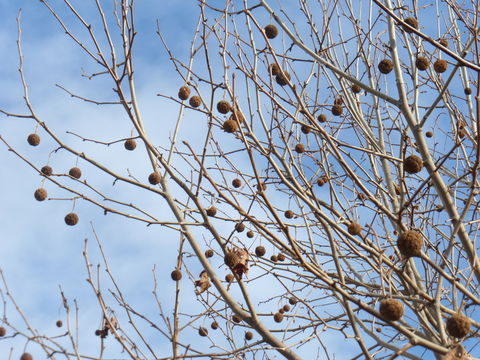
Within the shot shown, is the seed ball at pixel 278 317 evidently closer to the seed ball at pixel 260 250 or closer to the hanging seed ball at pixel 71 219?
the seed ball at pixel 260 250

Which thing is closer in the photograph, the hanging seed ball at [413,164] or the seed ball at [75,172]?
the hanging seed ball at [413,164]

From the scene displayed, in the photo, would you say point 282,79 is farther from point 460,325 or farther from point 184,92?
point 460,325

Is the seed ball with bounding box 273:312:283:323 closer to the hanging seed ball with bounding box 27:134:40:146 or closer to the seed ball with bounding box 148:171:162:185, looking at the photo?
the seed ball with bounding box 148:171:162:185

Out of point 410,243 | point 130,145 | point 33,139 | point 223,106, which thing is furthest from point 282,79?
point 33,139

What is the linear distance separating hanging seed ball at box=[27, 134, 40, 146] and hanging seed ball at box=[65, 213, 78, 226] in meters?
0.61

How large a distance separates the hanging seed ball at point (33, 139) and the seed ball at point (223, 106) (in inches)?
55.0

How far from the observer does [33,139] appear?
3965mm

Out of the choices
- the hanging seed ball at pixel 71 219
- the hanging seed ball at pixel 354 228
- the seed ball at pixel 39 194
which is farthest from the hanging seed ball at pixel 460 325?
the seed ball at pixel 39 194

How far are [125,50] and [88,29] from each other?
334mm

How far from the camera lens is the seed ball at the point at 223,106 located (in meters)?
3.48

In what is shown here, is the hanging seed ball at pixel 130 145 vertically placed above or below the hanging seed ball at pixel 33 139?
below

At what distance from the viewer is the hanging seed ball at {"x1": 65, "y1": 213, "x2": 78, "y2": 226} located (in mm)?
3799

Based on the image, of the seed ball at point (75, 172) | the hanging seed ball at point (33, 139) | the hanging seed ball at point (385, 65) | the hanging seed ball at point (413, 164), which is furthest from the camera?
the hanging seed ball at point (33, 139)

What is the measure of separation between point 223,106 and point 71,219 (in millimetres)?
1321
